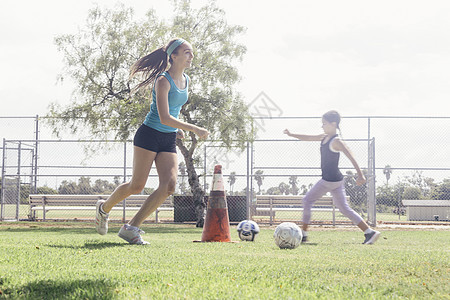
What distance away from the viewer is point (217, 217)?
7.46 metres

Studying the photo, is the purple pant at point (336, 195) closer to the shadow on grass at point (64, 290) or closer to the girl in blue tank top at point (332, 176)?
the girl in blue tank top at point (332, 176)

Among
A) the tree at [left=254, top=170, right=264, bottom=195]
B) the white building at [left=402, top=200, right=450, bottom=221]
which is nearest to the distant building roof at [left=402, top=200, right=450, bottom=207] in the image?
the white building at [left=402, top=200, right=450, bottom=221]

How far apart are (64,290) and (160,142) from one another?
2885mm

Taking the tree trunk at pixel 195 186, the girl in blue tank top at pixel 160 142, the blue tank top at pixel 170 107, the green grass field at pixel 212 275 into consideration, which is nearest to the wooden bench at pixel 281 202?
the tree trunk at pixel 195 186

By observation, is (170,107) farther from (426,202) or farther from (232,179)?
(426,202)

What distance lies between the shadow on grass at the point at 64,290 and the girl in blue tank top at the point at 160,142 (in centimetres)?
249

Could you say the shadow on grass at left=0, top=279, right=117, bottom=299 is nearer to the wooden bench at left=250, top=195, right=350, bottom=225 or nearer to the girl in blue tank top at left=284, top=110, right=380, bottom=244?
the girl in blue tank top at left=284, top=110, right=380, bottom=244

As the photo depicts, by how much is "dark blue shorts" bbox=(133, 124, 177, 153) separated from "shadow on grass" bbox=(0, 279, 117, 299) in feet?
8.47

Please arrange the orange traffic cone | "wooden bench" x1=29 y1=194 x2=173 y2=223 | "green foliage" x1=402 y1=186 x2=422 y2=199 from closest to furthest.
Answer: the orange traffic cone < "wooden bench" x1=29 y1=194 x2=173 y2=223 < "green foliage" x1=402 y1=186 x2=422 y2=199

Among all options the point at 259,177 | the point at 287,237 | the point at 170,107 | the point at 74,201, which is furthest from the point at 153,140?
the point at 74,201

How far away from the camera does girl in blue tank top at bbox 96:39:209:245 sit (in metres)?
5.79

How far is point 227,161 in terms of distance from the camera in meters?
15.0

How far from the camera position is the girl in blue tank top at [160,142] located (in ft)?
19.0

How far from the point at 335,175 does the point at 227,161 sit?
7.25 meters
